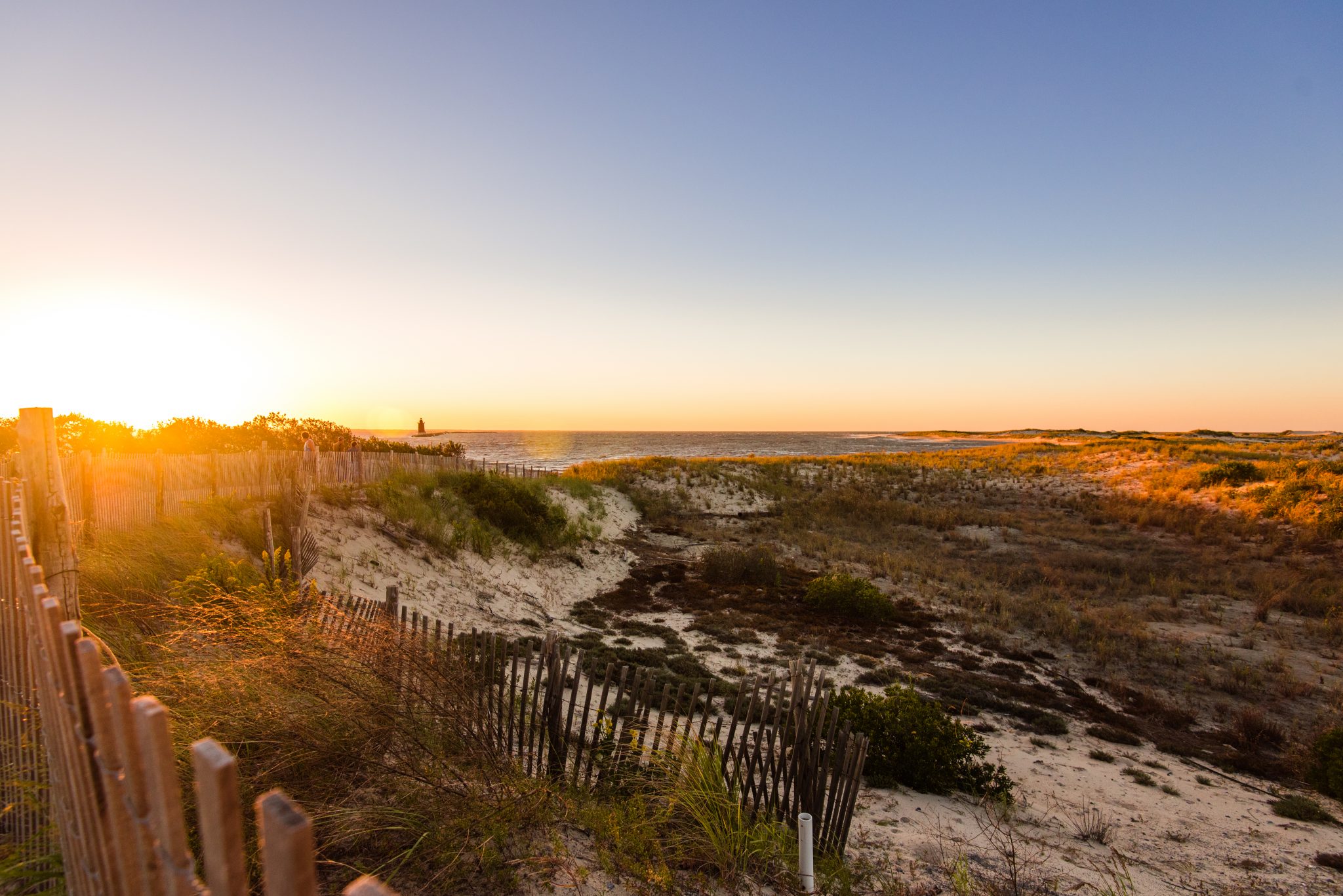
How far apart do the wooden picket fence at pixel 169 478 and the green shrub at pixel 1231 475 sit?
37.6m

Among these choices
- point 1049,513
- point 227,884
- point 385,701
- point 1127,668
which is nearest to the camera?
point 227,884

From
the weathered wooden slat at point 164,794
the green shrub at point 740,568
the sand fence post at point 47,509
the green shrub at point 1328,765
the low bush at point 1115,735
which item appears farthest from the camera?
the green shrub at point 740,568

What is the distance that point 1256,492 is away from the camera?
26.2m

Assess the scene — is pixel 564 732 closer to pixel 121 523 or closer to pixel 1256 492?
pixel 121 523

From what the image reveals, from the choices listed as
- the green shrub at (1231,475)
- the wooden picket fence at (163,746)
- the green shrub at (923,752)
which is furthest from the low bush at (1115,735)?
the green shrub at (1231,475)

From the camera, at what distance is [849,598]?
595 inches

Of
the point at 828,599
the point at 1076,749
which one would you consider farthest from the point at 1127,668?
the point at 828,599

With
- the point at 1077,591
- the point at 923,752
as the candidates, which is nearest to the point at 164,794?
the point at 923,752

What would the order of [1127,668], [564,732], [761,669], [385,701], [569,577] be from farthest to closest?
[569,577] < [1127,668] < [761,669] < [564,732] < [385,701]

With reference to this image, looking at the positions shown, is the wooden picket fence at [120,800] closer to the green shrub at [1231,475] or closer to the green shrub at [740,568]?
the green shrub at [740,568]

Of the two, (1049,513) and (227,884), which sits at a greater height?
(227,884)

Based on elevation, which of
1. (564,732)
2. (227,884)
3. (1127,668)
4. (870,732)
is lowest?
(1127,668)

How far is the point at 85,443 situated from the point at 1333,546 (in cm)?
3813

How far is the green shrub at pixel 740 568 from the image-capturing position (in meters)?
18.1
